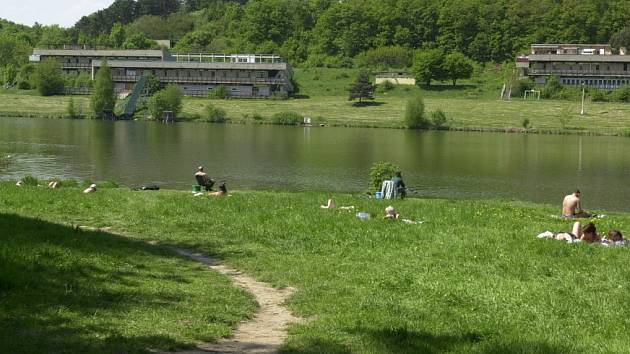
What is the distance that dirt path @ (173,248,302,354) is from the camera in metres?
8.19

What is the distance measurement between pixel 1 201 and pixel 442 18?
151911mm

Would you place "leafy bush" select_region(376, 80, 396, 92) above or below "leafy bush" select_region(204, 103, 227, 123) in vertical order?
→ above

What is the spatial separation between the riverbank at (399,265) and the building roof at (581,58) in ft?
372

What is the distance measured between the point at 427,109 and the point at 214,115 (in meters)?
29.3

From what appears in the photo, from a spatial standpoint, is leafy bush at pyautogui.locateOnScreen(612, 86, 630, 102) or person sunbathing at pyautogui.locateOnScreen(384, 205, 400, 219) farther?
leafy bush at pyautogui.locateOnScreen(612, 86, 630, 102)

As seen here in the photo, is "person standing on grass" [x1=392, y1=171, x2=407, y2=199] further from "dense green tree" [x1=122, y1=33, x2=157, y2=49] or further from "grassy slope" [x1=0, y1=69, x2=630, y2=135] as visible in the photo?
"dense green tree" [x1=122, y1=33, x2=157, y2=49]

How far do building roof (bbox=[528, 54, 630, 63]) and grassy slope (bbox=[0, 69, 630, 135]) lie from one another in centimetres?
1025

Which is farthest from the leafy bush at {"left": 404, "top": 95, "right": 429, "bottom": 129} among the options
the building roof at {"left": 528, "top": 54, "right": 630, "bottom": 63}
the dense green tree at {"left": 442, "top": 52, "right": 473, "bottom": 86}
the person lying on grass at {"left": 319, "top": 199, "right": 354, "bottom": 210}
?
the person lying on grass at {"left": 319, "top": 199, "right": 354, "bottom": 210}

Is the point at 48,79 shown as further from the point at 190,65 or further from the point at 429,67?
the point at 429,67

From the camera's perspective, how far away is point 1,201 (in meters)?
18.1

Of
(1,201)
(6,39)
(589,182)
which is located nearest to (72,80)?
(6,39)

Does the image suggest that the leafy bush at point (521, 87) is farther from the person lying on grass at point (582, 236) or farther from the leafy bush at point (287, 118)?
the person lying on grass at point (582, 236)

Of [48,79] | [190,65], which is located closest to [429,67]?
[190,65]

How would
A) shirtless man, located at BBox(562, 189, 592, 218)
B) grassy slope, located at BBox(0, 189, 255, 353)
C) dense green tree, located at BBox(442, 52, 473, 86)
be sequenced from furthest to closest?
dense green tree, located at BBox(442, 52, 473, 86)
shirtless man, located at BBox(562, 189, 592, 218)
grassy slope, located at BBox(0, 189, 255, 353)
